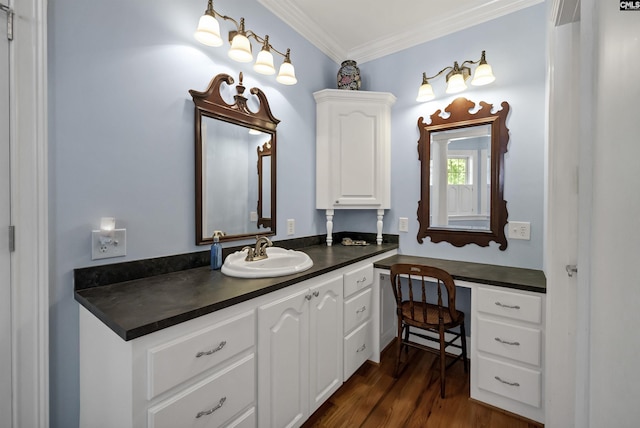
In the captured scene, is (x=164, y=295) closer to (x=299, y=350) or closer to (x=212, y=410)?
(x=212, y=410)

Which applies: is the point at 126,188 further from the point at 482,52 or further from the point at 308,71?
the point at 482,52

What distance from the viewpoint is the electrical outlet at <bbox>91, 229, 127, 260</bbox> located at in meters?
1.20

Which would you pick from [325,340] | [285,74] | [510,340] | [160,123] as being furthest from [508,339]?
[160,123]

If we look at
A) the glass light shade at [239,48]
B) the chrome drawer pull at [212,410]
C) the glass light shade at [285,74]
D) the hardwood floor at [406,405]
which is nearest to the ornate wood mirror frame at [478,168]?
the hardwood floor at [406,405]

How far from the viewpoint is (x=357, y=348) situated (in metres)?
1.94

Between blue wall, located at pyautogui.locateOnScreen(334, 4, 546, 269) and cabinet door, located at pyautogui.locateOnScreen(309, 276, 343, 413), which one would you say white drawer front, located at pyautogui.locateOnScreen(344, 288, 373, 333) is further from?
blue wall, located at pyautogui.locateOnScreen(334, 4, 546, 269)

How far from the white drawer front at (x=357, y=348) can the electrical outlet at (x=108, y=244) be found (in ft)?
4.47

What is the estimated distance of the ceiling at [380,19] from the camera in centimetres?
202

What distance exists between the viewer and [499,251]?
6.75ft

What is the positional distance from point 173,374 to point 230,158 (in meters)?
1.21

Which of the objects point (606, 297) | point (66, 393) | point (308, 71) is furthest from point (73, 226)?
point (308, 71)

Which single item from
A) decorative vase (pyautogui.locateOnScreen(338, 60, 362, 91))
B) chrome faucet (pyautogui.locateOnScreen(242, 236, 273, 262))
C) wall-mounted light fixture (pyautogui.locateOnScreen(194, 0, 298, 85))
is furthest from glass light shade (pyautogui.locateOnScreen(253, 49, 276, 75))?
chrome faucet (pyautogui.locateOnScreen(242, 236, 273, 262))

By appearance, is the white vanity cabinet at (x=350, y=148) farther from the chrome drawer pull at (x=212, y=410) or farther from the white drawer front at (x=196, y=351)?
the chrome drawer pull at (x=212, y=410)

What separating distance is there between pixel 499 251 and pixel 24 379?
263 centimetres
